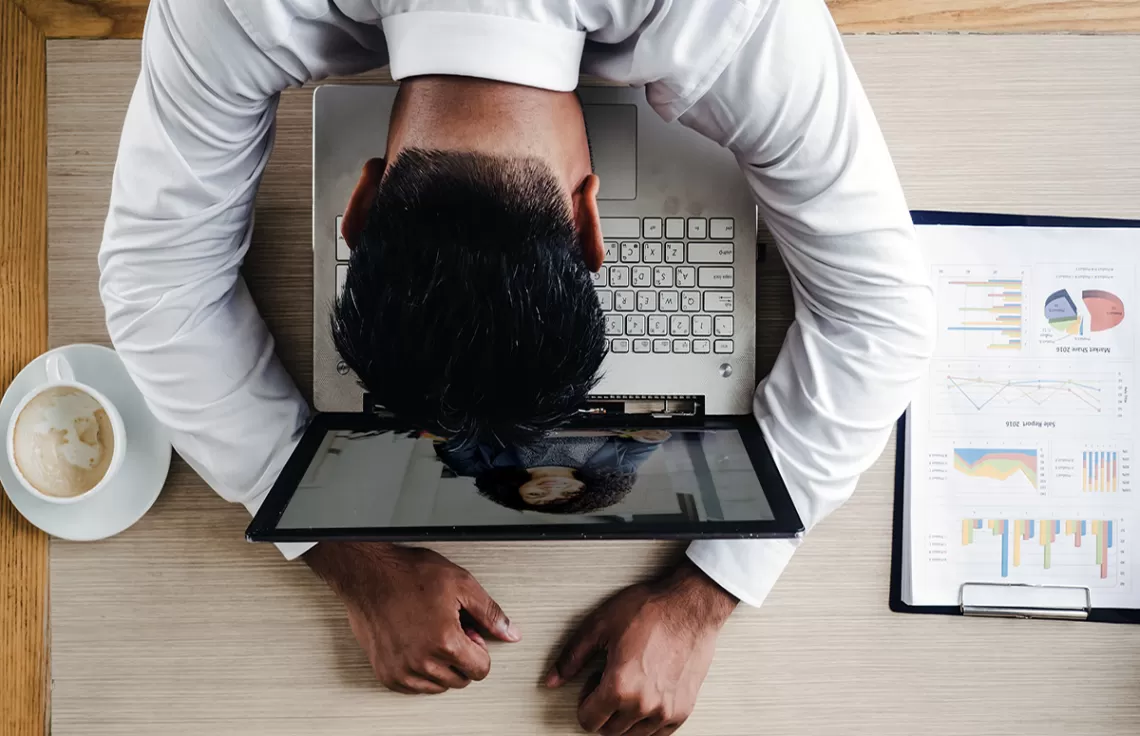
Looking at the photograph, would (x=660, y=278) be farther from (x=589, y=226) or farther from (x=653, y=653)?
(x=653, y=653)

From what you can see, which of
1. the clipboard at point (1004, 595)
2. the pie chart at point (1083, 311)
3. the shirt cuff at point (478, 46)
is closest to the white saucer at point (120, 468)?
the shirt cuff at point (478, 46)

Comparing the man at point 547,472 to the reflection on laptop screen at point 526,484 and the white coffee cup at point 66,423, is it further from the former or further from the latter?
the white coffee cup at point 66,423

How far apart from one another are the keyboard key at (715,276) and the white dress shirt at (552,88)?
53 mm

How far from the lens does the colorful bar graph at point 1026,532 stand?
746 millimetres

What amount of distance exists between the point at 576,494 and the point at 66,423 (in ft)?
1.59

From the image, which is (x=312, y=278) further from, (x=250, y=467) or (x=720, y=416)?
(x=720, y=416)

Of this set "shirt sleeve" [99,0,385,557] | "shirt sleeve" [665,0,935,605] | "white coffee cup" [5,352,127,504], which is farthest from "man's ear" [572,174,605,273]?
"white coffee cup" [5,352,127,504]

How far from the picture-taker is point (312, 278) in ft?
2.43

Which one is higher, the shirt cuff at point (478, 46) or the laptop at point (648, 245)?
the shirt cuff at point (478, 46)

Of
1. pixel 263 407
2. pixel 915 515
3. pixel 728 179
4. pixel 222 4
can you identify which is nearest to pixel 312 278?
pixel 263 407

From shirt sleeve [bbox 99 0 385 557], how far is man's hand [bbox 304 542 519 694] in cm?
6

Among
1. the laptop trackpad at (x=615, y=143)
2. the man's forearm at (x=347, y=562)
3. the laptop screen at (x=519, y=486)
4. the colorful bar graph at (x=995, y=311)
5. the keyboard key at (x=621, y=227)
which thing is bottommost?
the man's forearm at (x=347, y=562)

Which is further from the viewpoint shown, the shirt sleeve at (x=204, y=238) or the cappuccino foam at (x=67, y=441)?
the cappuccino foam at (x=67, y=441)

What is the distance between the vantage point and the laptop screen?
0.54 meters
